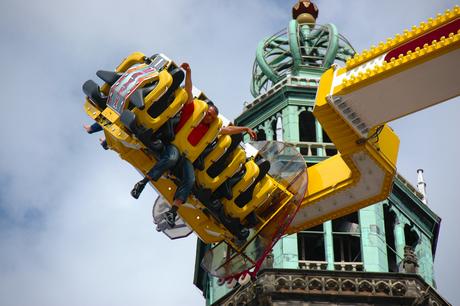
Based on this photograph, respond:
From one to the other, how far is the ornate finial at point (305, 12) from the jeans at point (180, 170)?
2565 centimetres

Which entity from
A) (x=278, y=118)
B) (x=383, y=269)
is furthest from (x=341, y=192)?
(x=278, y=118)

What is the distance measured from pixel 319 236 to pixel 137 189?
15.3 meters

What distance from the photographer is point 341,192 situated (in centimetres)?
2495

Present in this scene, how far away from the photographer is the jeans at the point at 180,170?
2133 cm

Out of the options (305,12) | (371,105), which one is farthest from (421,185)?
(371,105)

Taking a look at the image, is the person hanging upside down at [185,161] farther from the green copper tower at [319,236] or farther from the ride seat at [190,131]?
the green copper tower at [319,236]

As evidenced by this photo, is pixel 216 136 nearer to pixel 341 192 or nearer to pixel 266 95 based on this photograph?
pixel 341 192

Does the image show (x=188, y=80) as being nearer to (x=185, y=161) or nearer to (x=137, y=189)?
(x=185, y=161)

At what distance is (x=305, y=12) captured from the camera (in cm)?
4647

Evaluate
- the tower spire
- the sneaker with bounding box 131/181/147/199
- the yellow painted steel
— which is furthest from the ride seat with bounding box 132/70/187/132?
the tower spire

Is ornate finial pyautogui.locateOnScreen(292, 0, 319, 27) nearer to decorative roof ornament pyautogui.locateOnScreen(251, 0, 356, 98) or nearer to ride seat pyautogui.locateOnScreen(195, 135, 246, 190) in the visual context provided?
decorative roof ornament pyautogui.locateOnScreen(251, 0, 356, 98)

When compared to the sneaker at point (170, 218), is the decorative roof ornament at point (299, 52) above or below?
above

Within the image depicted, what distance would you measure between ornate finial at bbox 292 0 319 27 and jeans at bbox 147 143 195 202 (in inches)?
1010

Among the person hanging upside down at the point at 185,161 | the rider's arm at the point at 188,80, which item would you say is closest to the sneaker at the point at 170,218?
the person hanging upside down at the point at 185,161
